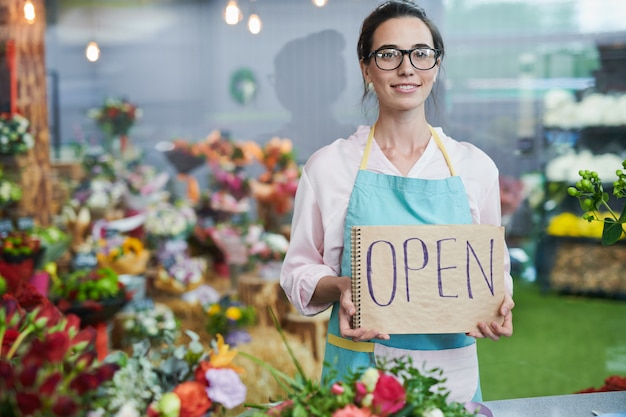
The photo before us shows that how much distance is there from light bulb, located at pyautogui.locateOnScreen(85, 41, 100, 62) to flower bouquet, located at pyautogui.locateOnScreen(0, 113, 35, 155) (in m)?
1.55

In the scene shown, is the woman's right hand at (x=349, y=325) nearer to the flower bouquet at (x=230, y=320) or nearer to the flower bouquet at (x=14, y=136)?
the flower bouquet at (x=230, y=320)

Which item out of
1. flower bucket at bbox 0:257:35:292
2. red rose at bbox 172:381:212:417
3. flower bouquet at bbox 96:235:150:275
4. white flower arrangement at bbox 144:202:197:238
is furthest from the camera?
white flower arrangement at bbox 144:202:197:238

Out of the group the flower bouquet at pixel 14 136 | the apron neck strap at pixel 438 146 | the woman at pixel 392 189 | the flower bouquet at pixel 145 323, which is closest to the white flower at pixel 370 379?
the woman at pixel 392 189

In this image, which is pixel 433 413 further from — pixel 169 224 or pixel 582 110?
pixel 582 110

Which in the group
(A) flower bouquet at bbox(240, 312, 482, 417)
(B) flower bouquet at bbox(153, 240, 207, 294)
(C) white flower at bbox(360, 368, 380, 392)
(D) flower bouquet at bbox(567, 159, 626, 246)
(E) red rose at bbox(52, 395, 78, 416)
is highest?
(D) flower bouquet at bbox(567, 159, 626, 246)

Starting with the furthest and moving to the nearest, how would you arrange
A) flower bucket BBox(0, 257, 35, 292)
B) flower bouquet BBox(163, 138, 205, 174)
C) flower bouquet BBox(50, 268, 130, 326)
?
flower bouquet BBox(163, 138, 205, 174)
flower bouquet BBox(50, 268, 130, 326)
flower bucket BBox(0, 257, 35, 292)

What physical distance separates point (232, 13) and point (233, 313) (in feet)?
8.21

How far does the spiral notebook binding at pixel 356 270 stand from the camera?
4.61 ft

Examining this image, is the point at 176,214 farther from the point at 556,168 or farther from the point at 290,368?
the point at 556,168

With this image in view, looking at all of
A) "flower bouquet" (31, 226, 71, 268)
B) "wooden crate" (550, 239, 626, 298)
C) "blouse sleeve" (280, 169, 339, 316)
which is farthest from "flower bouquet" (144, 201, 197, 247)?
"blouse sleeve" (280, 169, 339, 316)

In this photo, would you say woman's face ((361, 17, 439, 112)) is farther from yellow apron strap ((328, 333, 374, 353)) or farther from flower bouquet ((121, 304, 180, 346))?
flower bouquet ((121, 304, 180, 346))

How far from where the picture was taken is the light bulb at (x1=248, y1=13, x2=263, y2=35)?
548cm

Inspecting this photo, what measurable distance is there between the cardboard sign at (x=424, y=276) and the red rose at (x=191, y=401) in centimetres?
45

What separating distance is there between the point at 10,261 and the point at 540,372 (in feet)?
9.89
